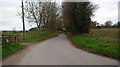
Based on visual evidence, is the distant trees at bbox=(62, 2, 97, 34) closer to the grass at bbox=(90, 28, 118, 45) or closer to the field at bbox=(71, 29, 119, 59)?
the grass at bbox=(90, 28, 118, 45)

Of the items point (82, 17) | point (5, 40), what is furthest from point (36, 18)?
point (5, 40)

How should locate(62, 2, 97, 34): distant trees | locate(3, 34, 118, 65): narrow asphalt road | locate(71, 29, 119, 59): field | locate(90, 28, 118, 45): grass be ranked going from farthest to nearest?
locate(62, 2, 97, 34): distant trees, locate(90, 28, 118, 45): grass, locate(71, 29, 119, 59): field, locate(3, 34, 118, 65): narrow asphalt road

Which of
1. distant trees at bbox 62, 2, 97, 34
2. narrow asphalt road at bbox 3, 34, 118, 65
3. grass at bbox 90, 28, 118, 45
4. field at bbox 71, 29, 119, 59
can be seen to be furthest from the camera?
distant trees at bbox 62, 2, 97, 34

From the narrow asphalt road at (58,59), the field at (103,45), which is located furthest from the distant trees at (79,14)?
the narrow asphalt road at (58,59)

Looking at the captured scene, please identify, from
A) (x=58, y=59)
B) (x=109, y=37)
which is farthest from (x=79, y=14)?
(x=58, y=59)

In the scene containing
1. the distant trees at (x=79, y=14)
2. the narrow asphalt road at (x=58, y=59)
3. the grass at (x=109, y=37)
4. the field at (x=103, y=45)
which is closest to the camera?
the narrow asphalt road at (x=58, y=59)

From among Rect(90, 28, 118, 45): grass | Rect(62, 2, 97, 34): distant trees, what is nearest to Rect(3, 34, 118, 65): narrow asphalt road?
Rect(90, 28, 118, 45): grass

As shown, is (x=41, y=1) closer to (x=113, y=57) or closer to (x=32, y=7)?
(x=32, y=7)

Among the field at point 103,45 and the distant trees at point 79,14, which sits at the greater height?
the distant trees at point 79,14

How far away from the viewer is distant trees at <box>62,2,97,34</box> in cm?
3042

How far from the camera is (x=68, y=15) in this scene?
33.3m

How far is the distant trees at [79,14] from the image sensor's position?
3042cm

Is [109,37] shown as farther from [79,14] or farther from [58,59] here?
[79,14]

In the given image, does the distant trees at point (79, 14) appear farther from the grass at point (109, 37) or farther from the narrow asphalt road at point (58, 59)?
the narrow asphalt road at point (58, 59)
